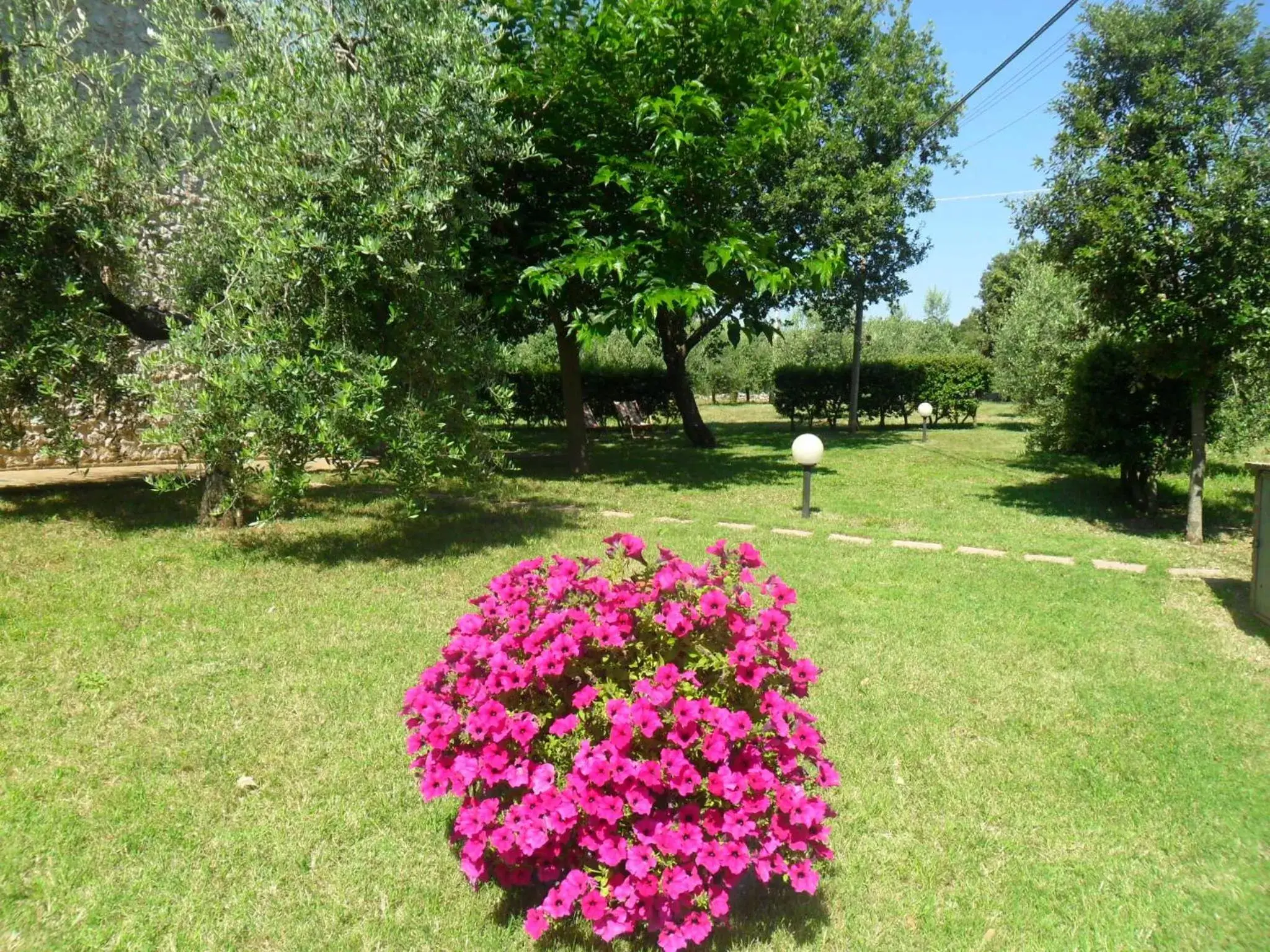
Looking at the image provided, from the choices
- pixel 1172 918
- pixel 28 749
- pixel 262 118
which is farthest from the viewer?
pixel 262 118

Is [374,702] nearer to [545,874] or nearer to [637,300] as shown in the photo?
[545,874]

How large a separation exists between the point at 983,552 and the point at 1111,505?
14.0ft

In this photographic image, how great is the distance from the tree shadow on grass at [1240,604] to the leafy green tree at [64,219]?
8.02m

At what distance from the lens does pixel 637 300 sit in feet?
28.7

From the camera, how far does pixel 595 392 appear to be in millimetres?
19625

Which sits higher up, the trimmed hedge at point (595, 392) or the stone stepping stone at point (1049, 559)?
the trimmed hedge at point (595, 392)

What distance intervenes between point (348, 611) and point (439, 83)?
396 centimetres

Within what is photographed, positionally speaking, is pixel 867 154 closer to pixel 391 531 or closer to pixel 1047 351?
pixel 1047 351

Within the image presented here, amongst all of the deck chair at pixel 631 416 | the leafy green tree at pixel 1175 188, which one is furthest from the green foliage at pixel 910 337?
the leafy green tree at pixel 1175 188

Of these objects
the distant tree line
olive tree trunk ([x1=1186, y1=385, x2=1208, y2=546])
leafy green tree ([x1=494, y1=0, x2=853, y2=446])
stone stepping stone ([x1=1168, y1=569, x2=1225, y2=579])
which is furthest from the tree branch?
stone stepping stone ([x1=1168, y1=569, x2=1225, y2=579])

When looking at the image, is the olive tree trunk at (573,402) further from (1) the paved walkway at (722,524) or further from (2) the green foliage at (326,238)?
(2) the green foliage at (326,238)

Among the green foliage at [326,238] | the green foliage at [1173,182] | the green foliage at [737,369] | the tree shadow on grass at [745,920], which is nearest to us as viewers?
the tree shadow on grass at [745,920]

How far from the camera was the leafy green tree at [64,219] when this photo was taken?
615 centimetres

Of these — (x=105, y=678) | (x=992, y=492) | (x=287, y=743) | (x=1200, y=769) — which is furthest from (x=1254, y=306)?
(x=105, y=678)
